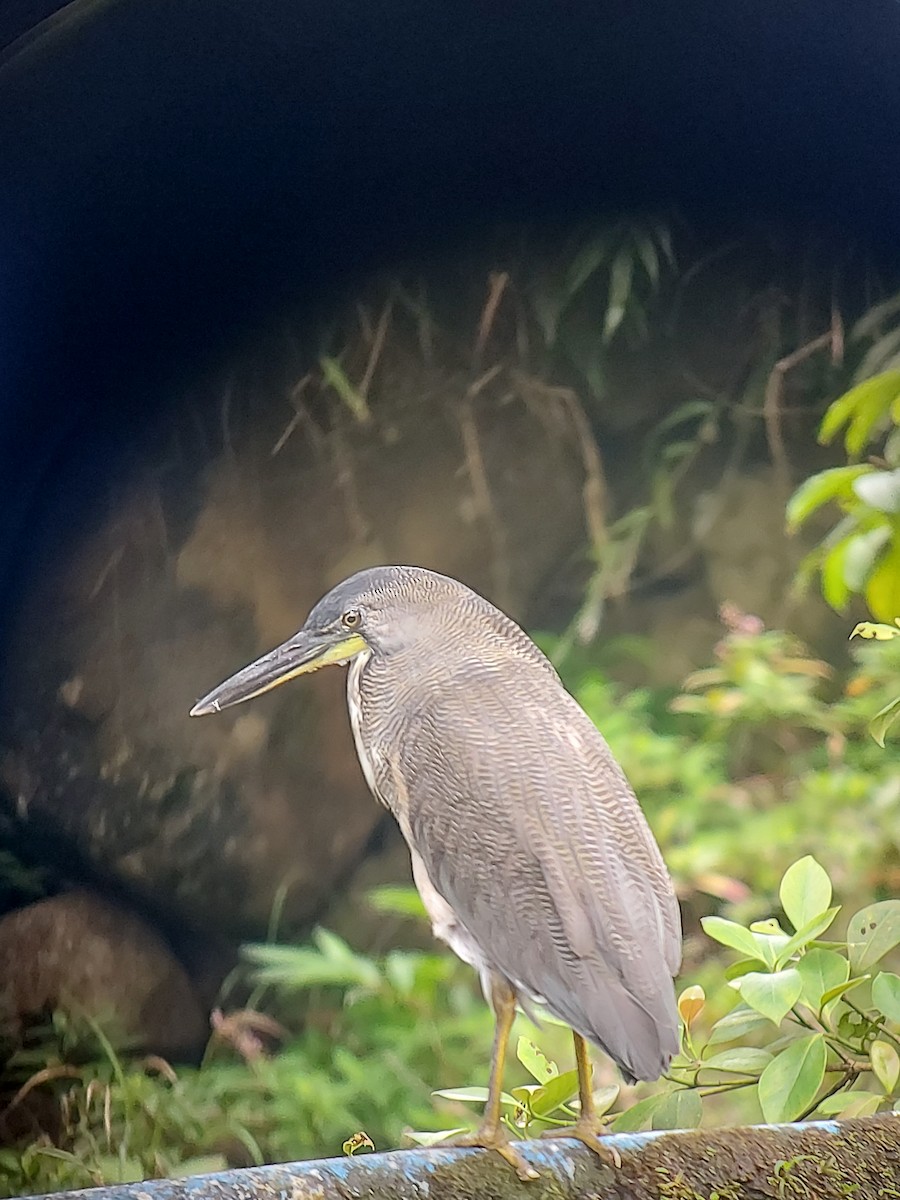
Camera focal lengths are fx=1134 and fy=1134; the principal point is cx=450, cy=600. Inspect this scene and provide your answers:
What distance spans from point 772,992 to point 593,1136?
0.25 m

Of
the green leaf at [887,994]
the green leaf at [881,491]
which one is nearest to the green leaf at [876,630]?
the green leaf at [881,491]

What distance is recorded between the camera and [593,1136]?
1016mm

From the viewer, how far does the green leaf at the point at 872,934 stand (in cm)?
119

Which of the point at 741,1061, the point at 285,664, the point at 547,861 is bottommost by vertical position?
the point at 741,1061

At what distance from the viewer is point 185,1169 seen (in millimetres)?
1284

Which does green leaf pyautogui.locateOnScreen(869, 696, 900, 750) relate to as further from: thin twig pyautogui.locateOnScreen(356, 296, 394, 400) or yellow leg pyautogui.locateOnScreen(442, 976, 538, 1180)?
thin twig pyautogui.locateOnScreen(356, 296, 394, 400)

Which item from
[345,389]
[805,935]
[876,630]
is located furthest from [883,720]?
[345,389]

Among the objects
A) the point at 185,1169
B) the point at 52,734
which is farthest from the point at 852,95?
the point at 185,1169

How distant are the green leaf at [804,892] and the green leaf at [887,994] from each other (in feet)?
0.29

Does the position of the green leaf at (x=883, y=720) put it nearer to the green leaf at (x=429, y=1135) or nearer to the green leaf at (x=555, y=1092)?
the green leaf at (x=555, y=1092)

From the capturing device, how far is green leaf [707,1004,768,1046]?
1.19 m

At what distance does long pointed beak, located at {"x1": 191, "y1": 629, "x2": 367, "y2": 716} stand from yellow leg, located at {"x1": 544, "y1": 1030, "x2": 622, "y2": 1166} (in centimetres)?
48

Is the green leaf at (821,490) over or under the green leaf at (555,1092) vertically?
over

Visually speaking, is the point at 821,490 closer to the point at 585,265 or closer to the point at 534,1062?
the point at 585,265
